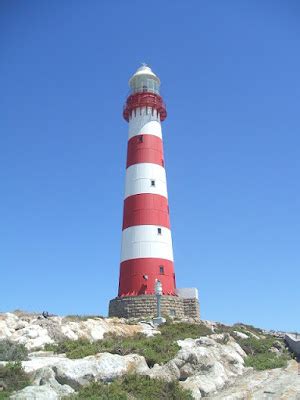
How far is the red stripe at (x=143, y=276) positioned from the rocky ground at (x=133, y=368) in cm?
927

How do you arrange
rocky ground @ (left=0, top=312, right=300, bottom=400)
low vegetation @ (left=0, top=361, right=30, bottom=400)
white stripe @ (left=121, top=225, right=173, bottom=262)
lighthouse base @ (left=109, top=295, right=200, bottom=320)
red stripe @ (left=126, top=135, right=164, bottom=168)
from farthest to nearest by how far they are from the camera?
1. red stripe @ (left=126, top=135, right=164, bottom=168)
2. white stripe @ (left=121, top=225, right=173, bottom=262)
3. lighthouse base @ (left=109, top=295, right=200, bottom=320)
4. rocky ground @ (left=0, top=312, right=300, bottom=400)
5. low vegetation @ (left=0, top=361, right=30, bottom=400)

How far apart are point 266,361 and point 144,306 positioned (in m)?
12.5

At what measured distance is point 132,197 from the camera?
33875 mm

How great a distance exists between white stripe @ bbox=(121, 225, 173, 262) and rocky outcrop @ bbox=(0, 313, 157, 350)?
28.8 feet

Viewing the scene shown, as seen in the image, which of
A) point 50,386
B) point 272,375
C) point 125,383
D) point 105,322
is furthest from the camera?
point 105,322

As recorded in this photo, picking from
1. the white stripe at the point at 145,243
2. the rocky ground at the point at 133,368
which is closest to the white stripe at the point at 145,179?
the white stripe at the point at 145,243

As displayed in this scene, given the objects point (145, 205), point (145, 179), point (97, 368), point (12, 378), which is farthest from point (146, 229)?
point (12, 378)

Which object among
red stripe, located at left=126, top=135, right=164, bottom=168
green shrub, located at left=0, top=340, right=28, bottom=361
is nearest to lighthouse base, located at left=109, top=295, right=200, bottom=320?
red stripe, located at left=126, top=135, right=164, bottom=168

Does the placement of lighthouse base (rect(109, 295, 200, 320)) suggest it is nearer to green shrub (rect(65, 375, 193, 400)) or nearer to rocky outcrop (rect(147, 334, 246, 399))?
rocky outcrop (rect(147, 334, 246, 399))

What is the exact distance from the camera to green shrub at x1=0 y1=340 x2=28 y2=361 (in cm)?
1484

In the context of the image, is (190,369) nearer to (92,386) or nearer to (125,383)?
(125,383)

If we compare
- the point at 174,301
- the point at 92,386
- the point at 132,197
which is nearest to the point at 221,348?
the point at 92,386

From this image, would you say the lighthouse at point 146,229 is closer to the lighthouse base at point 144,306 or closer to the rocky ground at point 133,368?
the lighthouse base at point 144,306

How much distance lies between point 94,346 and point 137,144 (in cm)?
2069
